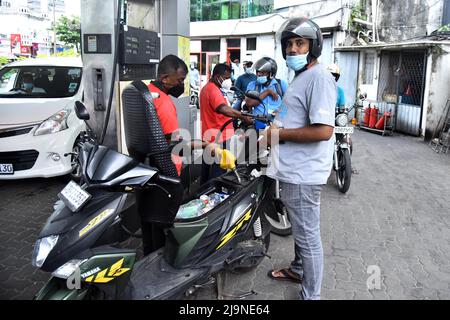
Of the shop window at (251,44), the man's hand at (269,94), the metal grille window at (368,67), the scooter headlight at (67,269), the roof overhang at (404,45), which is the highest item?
the shop window at (251,44)

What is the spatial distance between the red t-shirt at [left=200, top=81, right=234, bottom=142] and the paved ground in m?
1.29

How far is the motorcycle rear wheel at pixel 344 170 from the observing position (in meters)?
5.71

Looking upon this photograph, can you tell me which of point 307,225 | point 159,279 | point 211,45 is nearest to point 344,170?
point 307,225

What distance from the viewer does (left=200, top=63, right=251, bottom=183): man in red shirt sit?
4.50 m

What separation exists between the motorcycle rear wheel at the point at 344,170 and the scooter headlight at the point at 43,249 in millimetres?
4287

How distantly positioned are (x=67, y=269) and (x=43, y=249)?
216mm

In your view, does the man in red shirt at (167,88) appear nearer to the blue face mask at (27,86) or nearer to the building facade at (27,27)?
the blue face mask at (27,86)

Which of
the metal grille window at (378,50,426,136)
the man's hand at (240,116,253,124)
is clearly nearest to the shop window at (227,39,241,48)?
the metal grille window at (378,50,426,136)

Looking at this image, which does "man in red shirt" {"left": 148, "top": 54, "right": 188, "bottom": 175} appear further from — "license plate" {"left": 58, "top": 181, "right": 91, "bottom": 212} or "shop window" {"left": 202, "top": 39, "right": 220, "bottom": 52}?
"shop window" {"left": 202, "top": 39, "right": 220, "bottom": 52}

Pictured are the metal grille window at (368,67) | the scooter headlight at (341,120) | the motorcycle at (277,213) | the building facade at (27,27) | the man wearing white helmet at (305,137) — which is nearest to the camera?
the man wearing white helmet at (305,137)

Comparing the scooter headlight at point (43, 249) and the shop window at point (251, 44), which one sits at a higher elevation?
the shop window at point (251, 44)

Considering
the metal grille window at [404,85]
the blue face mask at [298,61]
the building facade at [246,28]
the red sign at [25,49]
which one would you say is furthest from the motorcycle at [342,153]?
the red sign at [25,49]
